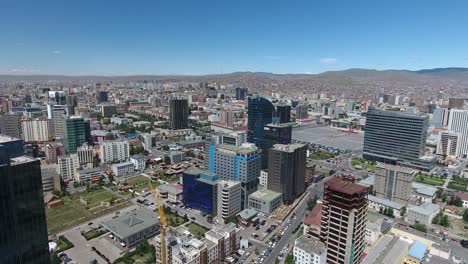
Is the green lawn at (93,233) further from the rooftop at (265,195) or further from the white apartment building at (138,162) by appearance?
the white apartment building at (138,162)

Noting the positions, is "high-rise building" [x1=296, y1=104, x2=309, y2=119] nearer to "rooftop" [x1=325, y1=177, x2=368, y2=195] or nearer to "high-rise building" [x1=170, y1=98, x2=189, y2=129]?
"high-rise building" [x1=170, y1=98, x2=189, y2=129]

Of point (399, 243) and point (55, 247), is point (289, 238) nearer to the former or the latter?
point (399, 243)

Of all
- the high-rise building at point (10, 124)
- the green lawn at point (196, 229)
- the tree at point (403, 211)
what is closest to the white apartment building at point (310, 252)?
the green lawn at point (196, 229)

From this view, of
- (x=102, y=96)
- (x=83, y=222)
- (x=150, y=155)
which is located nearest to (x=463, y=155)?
(x=150, y=155)

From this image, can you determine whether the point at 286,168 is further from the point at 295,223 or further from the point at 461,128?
the point at 461,128

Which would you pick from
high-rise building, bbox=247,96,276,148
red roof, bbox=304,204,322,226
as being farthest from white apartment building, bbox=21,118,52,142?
red roof, bbox=304,204,322,226

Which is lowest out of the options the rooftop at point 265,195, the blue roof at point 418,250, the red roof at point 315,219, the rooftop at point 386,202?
the rooftop at point 386,202
